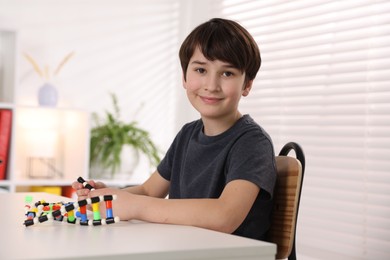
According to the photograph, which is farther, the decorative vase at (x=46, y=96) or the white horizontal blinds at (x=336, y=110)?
the decorative vase at (x=46, y=96)

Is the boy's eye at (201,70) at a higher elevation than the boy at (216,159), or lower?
higher

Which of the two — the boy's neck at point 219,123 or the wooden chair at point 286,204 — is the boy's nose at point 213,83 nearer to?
the boy's neck at point 219,123

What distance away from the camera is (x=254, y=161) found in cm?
149

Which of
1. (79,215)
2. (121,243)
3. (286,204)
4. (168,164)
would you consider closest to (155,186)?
(168,164)

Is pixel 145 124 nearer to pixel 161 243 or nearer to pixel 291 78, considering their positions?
pixel 291 78

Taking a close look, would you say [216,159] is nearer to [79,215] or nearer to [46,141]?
[79,215]

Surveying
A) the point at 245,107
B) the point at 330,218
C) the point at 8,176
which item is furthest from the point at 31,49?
the point at 330,218

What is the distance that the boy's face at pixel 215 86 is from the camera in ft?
5.41

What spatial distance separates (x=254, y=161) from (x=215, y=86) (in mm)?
252

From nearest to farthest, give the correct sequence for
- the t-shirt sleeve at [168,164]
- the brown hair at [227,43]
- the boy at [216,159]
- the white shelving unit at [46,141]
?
the boy at [216,159] < the brown hair at [227,43] < the t-shirt sleeve at [168,164] < the white shelving unit at [46,141]

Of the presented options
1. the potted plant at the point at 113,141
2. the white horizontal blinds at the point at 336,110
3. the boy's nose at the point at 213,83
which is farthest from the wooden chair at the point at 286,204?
the potted plant at the point at 113,141

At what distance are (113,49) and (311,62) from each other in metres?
1.53

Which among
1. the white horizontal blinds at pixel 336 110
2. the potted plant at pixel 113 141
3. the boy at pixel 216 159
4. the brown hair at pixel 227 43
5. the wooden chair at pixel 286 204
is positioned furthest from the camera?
the potted plant at pixel 113 141

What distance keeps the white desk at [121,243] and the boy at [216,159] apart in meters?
0.09
